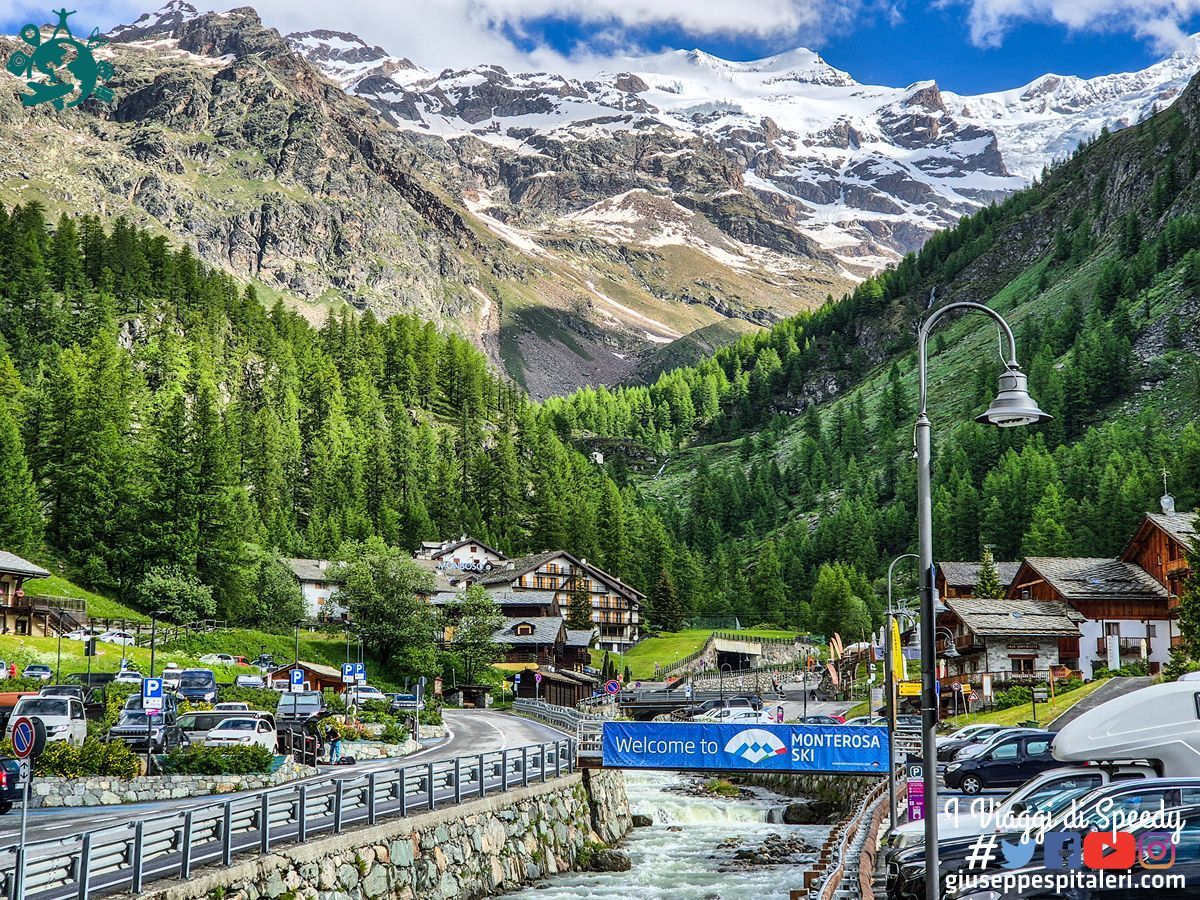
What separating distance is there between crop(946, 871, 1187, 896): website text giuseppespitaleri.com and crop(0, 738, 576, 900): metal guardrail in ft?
42.4

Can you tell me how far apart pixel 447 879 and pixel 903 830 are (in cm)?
1119

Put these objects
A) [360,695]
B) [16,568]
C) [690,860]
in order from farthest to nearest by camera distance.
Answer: [16,568] < [360,695] < [690,860]

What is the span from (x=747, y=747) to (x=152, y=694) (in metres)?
19.5

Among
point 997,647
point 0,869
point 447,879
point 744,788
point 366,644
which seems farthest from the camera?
point 366,644

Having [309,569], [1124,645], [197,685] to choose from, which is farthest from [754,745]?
[309,569]

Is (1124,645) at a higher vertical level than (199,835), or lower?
higher

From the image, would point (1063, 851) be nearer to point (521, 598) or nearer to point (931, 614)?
point (931, 614)

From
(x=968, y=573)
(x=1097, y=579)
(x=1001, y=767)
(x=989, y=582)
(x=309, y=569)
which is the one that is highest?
(x=309, y=569)

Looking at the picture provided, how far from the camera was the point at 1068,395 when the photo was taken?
189 m

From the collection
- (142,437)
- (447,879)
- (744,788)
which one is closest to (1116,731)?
(447,879)

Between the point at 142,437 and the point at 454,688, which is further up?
the point at 142,437

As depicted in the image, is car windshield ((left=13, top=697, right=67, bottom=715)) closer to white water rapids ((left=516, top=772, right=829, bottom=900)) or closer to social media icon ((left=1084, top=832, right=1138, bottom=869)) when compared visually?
white water rapids ((left=516, top=772, right=829, bottom=900))

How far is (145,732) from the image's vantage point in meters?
40.2

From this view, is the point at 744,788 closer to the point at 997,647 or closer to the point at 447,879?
the point at 997,647
